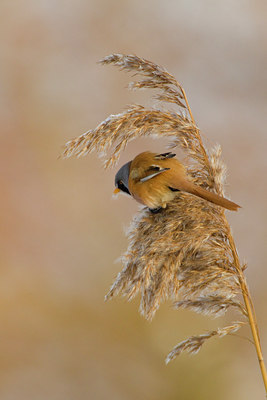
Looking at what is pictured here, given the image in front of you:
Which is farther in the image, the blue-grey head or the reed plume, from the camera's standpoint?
the blue-grey head

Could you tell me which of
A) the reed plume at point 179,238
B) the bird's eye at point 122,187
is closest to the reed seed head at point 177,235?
the reed plume at point 179,238

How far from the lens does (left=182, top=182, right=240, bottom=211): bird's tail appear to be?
1.09 m

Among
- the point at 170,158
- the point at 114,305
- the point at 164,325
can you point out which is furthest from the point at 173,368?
the point at 170,158

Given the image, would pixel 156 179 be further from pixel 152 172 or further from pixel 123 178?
pixel 123 178

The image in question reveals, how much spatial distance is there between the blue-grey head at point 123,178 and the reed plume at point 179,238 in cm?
8

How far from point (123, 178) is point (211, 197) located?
361 millimetres

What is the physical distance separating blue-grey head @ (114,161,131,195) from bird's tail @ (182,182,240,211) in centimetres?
24

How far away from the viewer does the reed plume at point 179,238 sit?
121 centimetres

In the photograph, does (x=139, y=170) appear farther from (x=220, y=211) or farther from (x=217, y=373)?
(x=217, y=373)

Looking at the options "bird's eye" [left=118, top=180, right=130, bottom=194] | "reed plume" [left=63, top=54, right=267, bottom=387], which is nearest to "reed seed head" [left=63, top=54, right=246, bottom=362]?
"reed plume" [left=63, top=54, right=267, bottom=387]

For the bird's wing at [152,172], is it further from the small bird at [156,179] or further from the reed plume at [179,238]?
the reed plume at [179,238]

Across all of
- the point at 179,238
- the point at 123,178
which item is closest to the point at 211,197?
the point at 179,238

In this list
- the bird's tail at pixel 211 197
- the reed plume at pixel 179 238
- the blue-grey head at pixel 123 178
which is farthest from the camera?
the blue-grey head at pixel 123 178

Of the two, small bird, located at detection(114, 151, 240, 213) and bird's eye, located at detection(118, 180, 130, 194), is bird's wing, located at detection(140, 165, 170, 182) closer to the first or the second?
small bird, located at detection(114, 151, 240, 213)
